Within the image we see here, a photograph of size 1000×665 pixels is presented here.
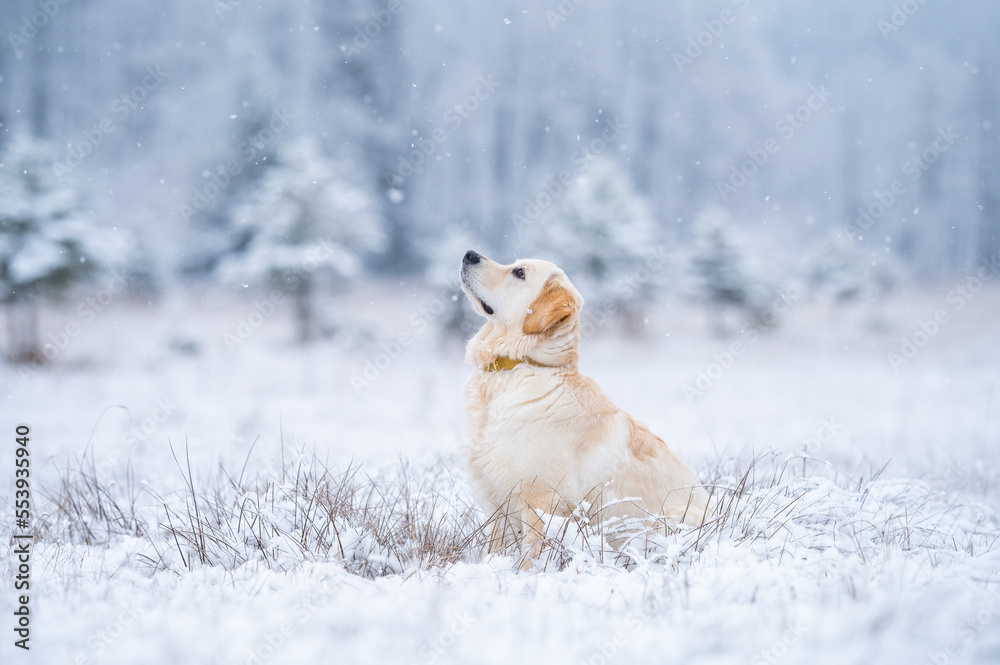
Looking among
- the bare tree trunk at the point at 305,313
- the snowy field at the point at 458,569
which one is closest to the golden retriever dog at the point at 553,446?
the snowy field at the point at 458,569

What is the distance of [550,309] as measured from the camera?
3010mm

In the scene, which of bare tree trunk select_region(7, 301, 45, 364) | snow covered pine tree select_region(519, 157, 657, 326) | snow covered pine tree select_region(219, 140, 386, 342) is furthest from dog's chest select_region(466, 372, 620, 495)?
bare tree trunk select_region(7, 301, 45, 364)

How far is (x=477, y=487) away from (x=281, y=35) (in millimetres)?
38457

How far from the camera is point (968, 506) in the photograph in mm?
3654

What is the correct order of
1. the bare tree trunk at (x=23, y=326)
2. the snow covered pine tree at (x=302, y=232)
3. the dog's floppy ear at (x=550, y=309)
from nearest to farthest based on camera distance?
the dog's floppy ear at (x=550, y=309), the bare tree trunk at (x=23, y=326), the snow covered pine tree at (x=302, y=232)

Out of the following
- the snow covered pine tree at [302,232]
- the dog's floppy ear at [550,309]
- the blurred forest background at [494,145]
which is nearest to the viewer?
the dog's floppy ear at [550,309]

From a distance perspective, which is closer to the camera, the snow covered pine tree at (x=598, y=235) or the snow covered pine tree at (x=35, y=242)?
the snow covered pine tree at (x=35, y=242)

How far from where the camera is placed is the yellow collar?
303 cm

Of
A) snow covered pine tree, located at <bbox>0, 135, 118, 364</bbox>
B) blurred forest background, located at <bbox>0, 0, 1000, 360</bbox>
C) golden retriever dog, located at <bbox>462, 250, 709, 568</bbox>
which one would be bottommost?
golden retriever dog, located at <bbox>462, 250, 709, 568</bbox>

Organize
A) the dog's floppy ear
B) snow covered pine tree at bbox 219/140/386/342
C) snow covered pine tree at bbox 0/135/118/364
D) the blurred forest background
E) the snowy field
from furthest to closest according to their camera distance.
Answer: the blurred forest background
snow covered pine tree at bbox 219/140/386/342
snow covered pine tree at bbox 0/135/118/364
the dog's floppy ear
the snowy field

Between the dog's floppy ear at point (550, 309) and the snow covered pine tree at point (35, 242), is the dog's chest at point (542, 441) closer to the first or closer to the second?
the dog's floppy ear at point (550, 309)

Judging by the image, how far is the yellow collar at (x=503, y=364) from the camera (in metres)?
3.03

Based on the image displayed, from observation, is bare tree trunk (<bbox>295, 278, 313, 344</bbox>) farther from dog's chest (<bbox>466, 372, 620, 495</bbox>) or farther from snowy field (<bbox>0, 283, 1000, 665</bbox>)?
dog's chest (<bbox>466, 372, 620, 495</bbox>)

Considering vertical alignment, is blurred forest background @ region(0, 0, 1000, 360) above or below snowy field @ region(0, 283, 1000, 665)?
above
